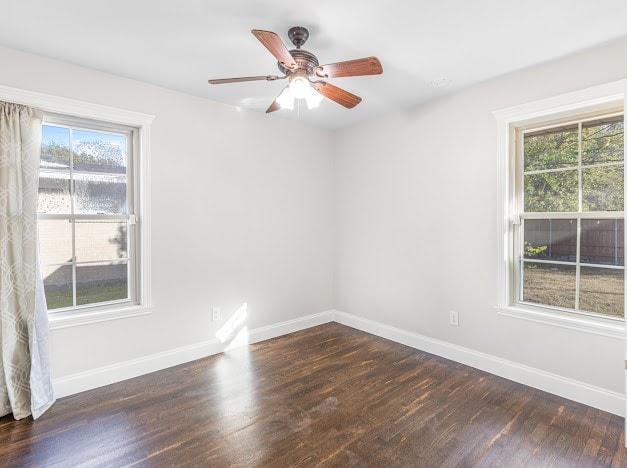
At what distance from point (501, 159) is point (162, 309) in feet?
10.5

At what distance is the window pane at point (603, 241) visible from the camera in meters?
2.38

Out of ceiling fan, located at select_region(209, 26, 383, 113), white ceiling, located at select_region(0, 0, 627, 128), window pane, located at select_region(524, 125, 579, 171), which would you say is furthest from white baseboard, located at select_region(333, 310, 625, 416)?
ceiling fan, located at select_region(209, 26, 383, 113)

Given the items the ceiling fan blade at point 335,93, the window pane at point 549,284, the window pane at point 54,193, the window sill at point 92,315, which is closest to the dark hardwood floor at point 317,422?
the window sill at point 92,315

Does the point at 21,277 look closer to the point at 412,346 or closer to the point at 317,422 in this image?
the point at 317,422

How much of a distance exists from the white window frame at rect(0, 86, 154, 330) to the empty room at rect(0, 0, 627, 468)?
0.06ft

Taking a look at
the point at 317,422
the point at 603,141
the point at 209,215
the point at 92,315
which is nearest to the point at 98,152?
the point at 209,215

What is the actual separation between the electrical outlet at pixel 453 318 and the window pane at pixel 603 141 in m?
1.59

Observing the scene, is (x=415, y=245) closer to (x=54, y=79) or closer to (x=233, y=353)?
(x=233, y=353)

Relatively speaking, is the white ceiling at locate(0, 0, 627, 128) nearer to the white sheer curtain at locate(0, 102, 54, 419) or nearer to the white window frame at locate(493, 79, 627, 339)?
the white window frame at locate(493, 79, 627, 339)

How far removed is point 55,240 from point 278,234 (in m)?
2.02

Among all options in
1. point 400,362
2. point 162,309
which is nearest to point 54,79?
point 162,309

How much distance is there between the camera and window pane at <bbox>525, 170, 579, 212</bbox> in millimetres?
2584

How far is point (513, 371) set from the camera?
2.78 meters

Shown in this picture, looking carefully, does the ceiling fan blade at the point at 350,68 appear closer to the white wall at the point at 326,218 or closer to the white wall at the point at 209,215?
the white wall at the point at 326,218
